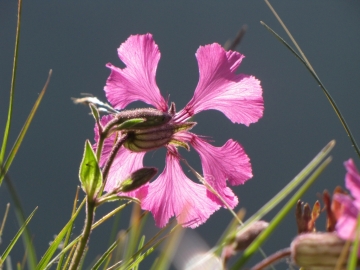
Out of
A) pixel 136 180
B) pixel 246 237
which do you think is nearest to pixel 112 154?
pixel 136 180

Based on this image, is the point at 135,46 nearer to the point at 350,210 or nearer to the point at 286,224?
the point at 350,210

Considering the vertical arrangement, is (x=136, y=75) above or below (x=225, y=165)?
above

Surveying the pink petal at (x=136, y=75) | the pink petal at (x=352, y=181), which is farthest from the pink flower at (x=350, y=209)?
the pink petal at (x=136, y=75)

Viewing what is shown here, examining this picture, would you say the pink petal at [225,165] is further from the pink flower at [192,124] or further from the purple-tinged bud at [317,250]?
the purple-tinged bud at [317,250]

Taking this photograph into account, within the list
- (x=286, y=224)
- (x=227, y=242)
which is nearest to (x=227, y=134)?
(x=286, y=224)

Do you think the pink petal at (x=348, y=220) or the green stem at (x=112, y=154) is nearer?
the pink petal at (x=348, y=220)

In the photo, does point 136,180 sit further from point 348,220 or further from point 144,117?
point 348,220

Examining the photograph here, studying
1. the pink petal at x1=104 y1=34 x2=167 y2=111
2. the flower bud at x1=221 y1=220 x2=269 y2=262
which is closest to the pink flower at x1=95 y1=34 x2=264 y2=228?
the pink petal at x1=104 y1=34 x2=167 y2=111
